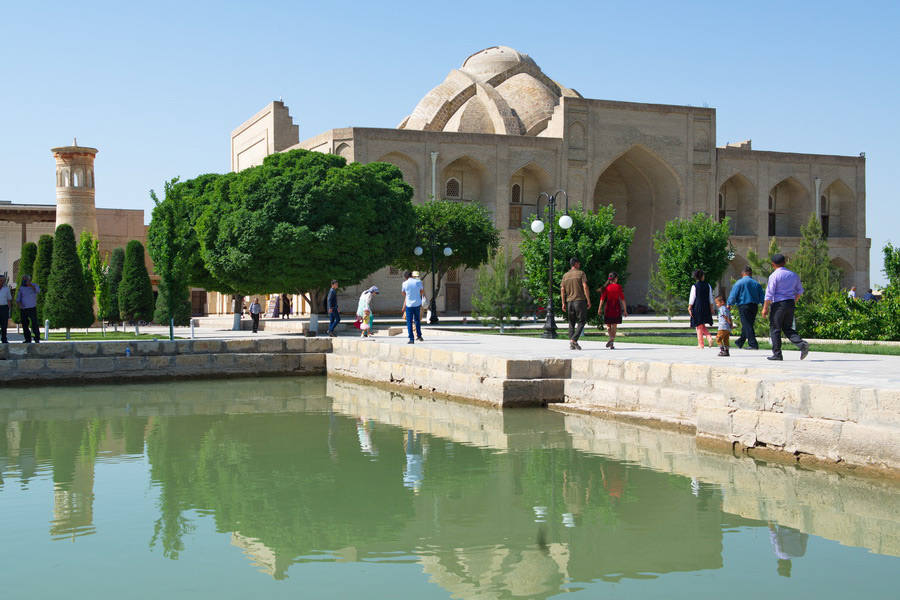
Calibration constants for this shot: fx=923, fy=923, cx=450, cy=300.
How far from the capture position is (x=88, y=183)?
123 feet

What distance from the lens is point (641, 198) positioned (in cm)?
4278

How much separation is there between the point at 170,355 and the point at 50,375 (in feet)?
5.95

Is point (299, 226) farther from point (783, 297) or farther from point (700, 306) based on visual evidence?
point (783, 297)

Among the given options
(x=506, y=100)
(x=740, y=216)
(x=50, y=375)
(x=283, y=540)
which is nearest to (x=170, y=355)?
(x=50, y=375)

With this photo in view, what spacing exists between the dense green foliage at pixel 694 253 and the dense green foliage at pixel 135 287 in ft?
51.0

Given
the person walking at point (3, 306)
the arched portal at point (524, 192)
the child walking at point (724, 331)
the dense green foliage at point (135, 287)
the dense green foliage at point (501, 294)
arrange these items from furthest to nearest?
the arched portal at point (524, 192) → the dense green foliage at point (135, 287) → the dense green foliage at point (501, 294) → the person walking at point (3, 306) → the child walking at point (724, 331)

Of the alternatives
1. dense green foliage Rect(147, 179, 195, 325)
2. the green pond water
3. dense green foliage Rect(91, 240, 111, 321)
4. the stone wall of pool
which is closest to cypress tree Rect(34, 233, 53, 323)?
A: dense green foliage Rect(91, 240, 111, 321)

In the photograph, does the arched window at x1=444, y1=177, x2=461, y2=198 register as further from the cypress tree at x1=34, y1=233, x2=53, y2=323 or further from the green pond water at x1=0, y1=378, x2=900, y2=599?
the green pond water at x1=0, y1=378, x2=900, y2=599

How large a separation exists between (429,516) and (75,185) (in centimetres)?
3531

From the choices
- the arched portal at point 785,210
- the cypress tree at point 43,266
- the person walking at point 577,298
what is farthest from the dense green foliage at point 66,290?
the arched portal at point 785,210

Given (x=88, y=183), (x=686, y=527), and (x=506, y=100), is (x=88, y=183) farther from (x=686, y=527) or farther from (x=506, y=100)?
(x=686, y=527)

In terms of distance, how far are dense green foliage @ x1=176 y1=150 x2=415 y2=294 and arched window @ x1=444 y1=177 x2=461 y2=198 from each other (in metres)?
13.4

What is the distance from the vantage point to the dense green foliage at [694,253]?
2559 cm

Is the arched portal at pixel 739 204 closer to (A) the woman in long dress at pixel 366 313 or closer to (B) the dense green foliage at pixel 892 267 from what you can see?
(B) the dense green foliage at pixel 892 267
